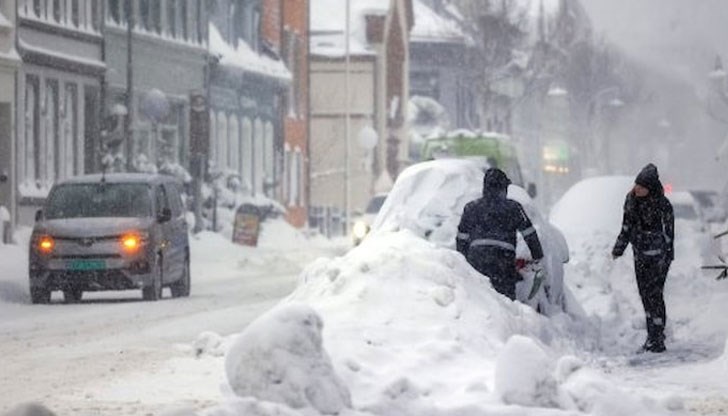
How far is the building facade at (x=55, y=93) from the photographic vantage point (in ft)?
152

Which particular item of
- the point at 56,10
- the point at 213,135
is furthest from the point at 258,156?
the point at 56,10

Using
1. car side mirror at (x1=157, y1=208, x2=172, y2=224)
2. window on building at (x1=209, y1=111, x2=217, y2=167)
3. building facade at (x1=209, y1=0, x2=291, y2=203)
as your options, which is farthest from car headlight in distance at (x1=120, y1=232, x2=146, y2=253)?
window on building at (x1=209, y1=111, x2=217, y2=167)

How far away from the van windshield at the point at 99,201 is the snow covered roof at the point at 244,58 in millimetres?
31913

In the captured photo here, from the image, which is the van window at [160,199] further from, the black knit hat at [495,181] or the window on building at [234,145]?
the window on building at [234,145]

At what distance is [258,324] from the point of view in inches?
550

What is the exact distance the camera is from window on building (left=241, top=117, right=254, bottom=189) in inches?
2648

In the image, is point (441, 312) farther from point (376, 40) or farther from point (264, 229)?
point (376, 40)

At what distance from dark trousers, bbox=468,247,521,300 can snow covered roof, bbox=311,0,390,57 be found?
2576 inches

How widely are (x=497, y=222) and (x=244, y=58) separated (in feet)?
158

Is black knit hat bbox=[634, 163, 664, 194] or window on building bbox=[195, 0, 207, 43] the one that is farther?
window on building bbox=[195, 0, 207, 43]

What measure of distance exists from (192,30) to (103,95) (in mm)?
9244

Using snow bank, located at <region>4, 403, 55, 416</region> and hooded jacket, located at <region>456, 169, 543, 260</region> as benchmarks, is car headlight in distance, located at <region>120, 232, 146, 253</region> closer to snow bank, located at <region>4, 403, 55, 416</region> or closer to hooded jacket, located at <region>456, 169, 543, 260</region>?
hooded jacket, located at <region>456, 169, 543, 260</region>

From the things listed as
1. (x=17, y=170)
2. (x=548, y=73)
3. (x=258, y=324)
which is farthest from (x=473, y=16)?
(x=258, y=324)

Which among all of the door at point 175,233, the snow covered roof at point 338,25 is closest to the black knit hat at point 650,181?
the door at point 175,233
